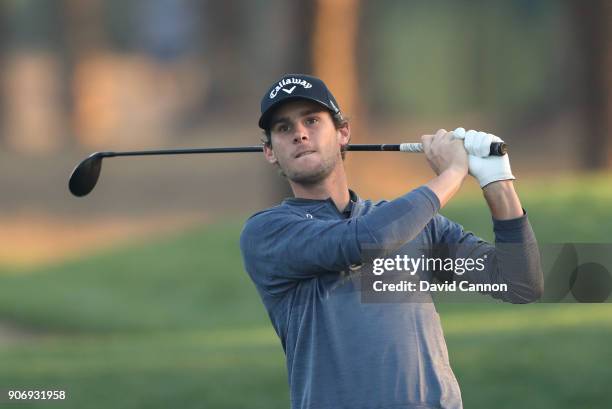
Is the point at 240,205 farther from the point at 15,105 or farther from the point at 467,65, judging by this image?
the point at 467,65

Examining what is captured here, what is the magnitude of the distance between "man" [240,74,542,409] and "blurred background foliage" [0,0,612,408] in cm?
494

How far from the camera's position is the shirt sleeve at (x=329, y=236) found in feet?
12.1

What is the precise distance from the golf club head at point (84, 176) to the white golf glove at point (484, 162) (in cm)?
196

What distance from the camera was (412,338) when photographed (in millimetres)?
3725

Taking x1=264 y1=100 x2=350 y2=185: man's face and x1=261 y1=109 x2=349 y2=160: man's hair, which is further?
x1=261 y1=109 x2=349 y2=160: man's hair

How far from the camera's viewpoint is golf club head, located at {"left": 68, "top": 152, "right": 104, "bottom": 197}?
5246mm

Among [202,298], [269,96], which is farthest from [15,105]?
[269,96]

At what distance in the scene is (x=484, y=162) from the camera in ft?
12.6

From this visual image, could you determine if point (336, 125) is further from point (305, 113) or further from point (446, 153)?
point (446, 153)

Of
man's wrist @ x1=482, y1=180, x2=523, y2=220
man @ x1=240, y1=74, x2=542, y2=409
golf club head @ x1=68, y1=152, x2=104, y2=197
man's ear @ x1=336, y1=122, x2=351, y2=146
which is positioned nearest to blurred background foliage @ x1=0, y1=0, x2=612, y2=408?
golf club head @ x1=68, y1=152, x2=104, y2=197

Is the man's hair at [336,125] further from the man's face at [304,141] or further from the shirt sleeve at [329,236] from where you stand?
the shirt sleeve at [329,236]

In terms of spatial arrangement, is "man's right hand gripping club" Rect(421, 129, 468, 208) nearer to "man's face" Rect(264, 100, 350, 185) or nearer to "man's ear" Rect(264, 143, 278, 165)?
"man's face" Rect(264, 100, 350, 185)

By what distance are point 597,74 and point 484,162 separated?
18.5 m

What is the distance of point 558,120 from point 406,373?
38169 millimetres
